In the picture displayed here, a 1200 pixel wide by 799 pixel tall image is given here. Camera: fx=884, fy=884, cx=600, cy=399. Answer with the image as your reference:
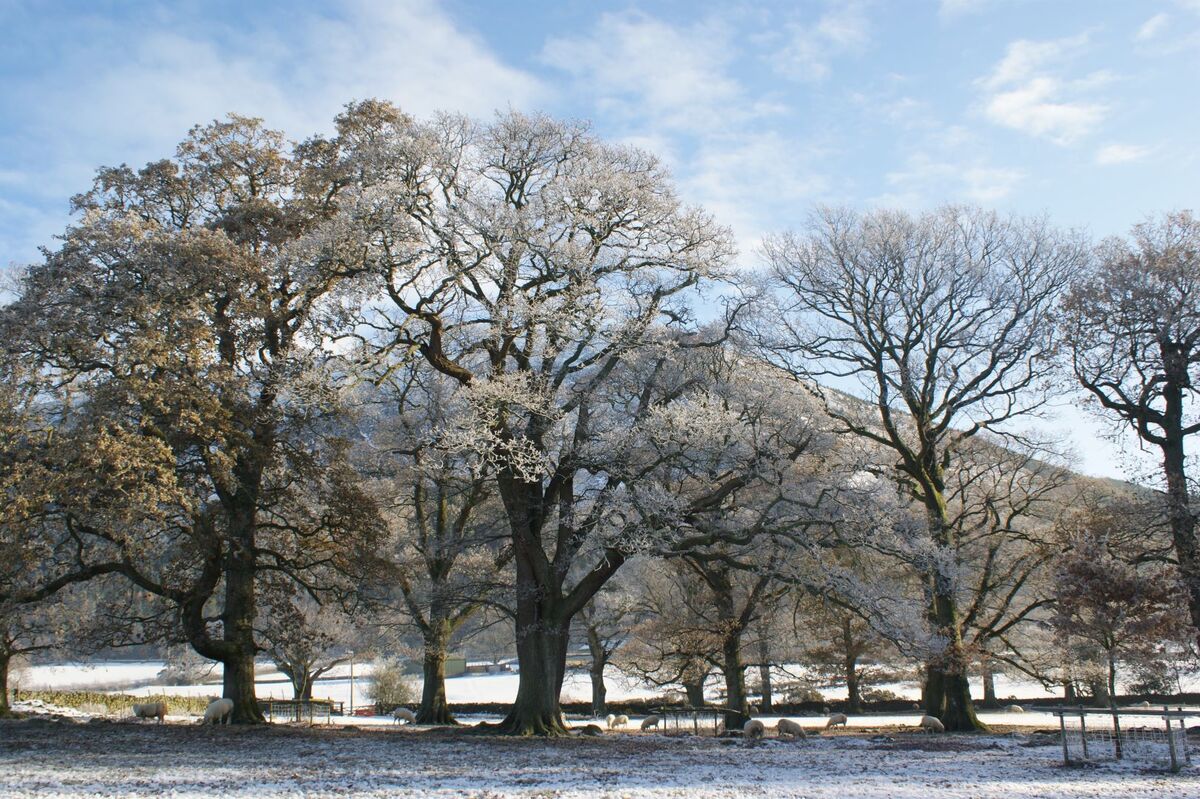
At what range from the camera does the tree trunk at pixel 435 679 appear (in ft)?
82.7

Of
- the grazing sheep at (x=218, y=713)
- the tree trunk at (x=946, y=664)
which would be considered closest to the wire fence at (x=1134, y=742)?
the tree trunk at (x=946, y=664)

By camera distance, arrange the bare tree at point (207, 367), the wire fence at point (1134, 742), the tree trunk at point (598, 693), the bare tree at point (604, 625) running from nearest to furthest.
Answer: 1. the wire fence at point (1134, 742)
2. the bare tree at point (207, 367)
3. the bare tree at point (604, 625)
4. the tree trunk at point (598, 693)

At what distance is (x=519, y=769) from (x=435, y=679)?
15.5 metres

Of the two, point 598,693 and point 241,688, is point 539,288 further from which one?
point 598,693

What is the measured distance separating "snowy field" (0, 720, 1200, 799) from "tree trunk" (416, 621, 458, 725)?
7.94 metres

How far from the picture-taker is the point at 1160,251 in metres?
19.8

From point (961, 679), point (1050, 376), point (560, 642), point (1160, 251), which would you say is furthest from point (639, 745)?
point (1160, 251)

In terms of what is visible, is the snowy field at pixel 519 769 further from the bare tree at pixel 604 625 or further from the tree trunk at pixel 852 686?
the tree trunk at pixel 852 686

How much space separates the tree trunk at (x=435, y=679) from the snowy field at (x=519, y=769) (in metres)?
7.94

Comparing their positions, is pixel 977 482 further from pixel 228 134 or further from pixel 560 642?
pixel 228 134

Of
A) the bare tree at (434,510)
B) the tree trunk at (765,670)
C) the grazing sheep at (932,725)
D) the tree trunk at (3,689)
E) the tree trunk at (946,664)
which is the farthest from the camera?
the tree trunk at (765,670)

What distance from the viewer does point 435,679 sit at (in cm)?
2638

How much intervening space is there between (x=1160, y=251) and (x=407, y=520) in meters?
22.3

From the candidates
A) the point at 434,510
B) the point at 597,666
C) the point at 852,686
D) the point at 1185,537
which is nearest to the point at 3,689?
the point at 434,510
